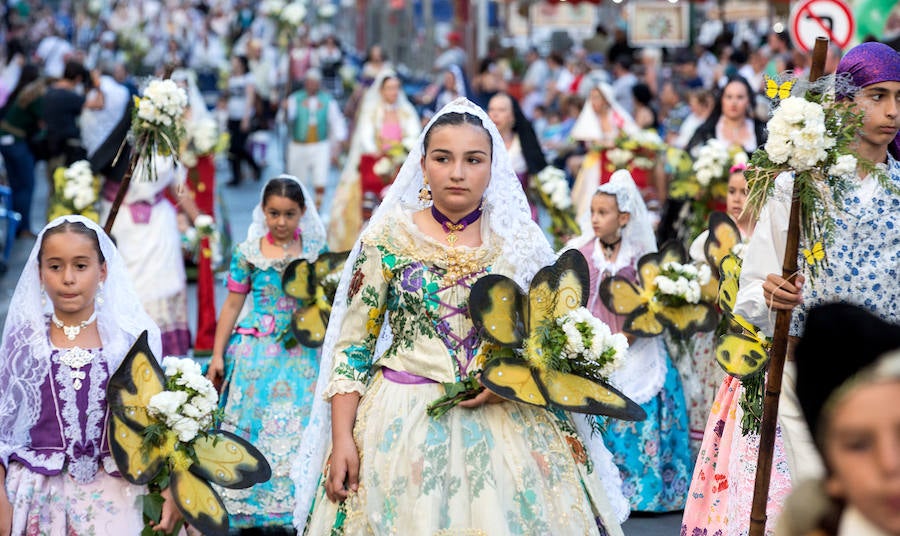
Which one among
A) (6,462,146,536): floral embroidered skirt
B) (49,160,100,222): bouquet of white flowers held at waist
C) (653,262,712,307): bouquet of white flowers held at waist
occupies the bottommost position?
(6,462,146,536): floral embroidered skirt

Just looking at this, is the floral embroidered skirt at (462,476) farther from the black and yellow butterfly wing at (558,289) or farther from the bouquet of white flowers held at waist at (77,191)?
the bouquet of white flowers held at waist at (77,191)

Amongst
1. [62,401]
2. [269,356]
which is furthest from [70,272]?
[269,356]

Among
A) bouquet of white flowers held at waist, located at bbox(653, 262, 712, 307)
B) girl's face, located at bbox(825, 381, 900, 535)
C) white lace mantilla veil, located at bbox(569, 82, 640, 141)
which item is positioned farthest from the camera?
white lace mantilla veil, located at bbox(569, 82, 640, 141)

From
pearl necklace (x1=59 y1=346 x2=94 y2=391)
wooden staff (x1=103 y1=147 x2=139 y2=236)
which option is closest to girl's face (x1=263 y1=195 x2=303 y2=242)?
wooden staff (x1=103 y1=147 x2=139 y2=236)

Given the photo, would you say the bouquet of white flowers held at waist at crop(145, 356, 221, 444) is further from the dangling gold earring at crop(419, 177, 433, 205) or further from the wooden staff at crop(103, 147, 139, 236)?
the wooden staff at crop(103, 147, 139, 236)

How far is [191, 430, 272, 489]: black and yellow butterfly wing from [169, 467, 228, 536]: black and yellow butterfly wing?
0.12ft

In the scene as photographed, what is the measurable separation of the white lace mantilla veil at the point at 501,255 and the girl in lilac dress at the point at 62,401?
506mm

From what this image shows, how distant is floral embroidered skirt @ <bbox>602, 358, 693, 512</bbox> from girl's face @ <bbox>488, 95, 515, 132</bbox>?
412cm

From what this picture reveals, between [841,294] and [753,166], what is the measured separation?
0.62 metres

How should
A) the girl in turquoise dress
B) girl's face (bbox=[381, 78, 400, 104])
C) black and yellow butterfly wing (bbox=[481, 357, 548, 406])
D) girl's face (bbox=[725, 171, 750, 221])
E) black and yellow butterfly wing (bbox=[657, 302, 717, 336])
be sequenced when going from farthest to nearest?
girl's face (bbox=[381, 78, 400, 104]), girl's face (bbox=[725, 171, 750, 221]), black and yellow butterfly wing (bbox=[657, 302, 717, 336]), the girl in turquoise dress, black and yellow butterfly wing (bbox=[481, 357, 548, 406])

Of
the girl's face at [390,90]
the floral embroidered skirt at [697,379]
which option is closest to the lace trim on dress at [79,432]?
the floral embroidered skirt at [697,379]

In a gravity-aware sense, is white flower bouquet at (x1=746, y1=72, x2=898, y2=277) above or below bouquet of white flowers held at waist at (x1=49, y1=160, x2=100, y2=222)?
above

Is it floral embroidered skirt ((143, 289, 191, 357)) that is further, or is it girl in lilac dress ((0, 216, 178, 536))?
floral embroidered skirt ((143, 289, 191, 357))

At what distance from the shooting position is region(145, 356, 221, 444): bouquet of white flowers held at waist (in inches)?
180
